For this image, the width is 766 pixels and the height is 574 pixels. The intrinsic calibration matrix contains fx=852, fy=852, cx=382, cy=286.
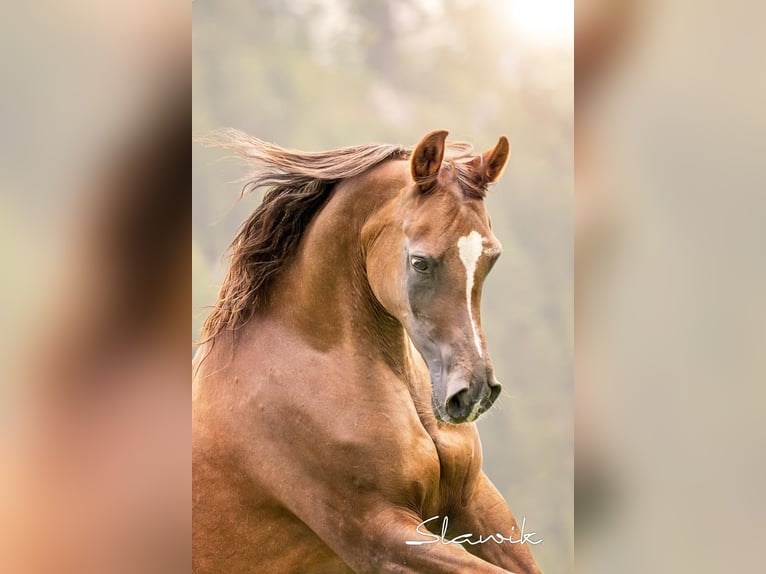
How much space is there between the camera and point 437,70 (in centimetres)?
232

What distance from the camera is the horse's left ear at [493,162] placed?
2.19 metres

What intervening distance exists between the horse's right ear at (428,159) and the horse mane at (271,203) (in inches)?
3.4

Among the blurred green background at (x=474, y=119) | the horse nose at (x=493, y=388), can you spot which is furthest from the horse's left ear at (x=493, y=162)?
the horse nose at (x=493, y=388)

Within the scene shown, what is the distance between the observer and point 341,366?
7.14 feet

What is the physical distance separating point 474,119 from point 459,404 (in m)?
0.79

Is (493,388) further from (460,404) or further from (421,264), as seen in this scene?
(421,264)

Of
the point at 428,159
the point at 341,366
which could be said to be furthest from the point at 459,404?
the point at 428,159

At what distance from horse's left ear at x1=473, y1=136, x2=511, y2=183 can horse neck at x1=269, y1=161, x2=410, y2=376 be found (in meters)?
0.21
